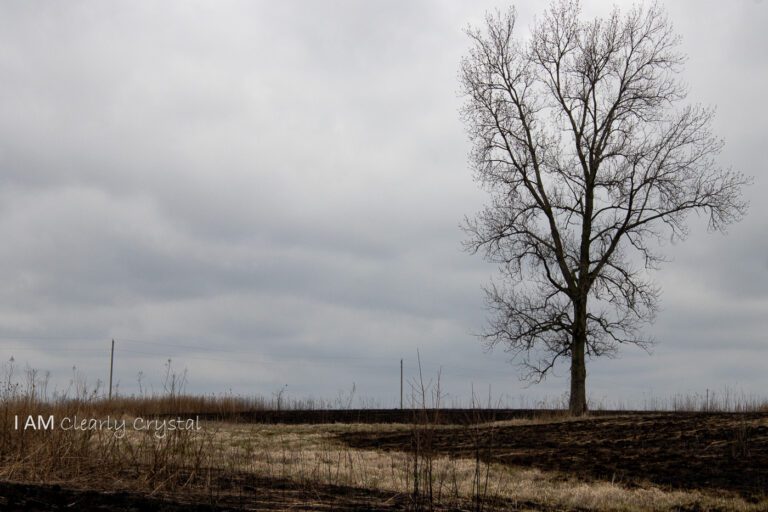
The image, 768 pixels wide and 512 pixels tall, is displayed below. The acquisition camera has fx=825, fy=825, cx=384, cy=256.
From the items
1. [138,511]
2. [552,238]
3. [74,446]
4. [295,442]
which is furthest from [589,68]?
[138,511]

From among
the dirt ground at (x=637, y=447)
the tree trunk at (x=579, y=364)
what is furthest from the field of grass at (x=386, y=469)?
the tree trunk at (x=579, y=364)

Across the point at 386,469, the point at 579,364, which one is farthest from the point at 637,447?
the point at 579,364

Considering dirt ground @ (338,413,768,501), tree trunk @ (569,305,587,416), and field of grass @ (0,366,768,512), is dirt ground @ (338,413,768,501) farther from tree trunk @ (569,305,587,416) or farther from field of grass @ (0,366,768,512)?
tree trunk @ (569,305,587,416)

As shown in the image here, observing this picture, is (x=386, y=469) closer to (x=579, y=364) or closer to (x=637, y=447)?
(x=637, y=447)

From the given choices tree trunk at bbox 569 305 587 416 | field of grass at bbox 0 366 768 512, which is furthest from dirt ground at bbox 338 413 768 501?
tree trunk at bbox 569 305 587 416

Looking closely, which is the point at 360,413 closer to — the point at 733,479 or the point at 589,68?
the point at 589,68

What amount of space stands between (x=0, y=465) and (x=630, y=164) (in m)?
21.6

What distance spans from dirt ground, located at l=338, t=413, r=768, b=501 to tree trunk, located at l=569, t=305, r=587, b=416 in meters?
4.55

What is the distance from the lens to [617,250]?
27.6m

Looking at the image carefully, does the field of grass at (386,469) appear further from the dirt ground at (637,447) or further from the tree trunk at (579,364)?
the tree trunk at (579,364)

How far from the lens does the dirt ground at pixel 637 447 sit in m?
12.9

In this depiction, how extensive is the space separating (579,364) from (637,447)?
11.0 meters

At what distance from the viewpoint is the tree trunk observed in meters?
27.0

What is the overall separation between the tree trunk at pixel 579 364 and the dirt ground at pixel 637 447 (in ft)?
14.9
